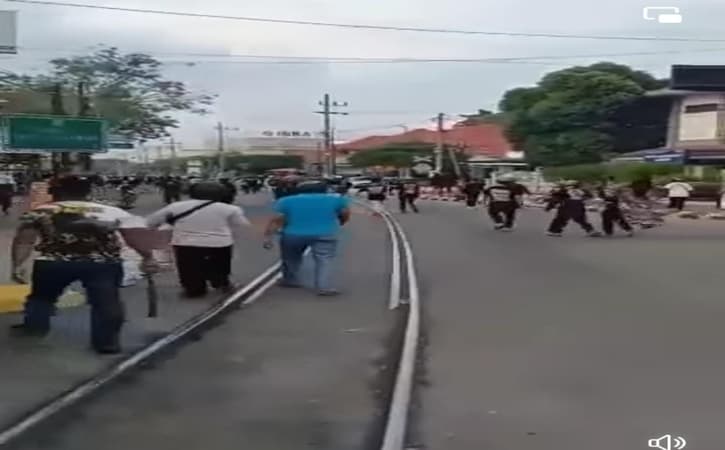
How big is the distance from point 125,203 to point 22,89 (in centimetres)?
548

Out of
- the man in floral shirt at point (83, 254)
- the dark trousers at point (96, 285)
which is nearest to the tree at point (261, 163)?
the man in floral shirt at point (83, 254)

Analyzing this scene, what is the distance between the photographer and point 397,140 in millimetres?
144750

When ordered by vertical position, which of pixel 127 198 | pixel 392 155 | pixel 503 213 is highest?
pixel 503 213

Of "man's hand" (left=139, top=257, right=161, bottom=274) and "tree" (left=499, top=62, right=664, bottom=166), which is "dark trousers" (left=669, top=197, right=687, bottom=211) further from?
"tree" (left=499, top=62, right=664, bottom=166)

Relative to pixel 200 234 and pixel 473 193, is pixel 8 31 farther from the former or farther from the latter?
pixel 473 193

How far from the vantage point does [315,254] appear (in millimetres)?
14484

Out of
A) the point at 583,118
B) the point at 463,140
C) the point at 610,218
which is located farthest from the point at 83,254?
the point at 463,140

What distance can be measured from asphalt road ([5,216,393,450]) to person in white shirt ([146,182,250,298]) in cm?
124

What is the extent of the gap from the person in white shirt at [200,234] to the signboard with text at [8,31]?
1235cm

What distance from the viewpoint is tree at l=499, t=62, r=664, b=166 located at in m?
85.6

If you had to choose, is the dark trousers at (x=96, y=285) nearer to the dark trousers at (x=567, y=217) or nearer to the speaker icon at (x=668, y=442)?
the speaker icon at (x=668, y=442)

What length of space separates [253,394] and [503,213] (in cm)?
2395

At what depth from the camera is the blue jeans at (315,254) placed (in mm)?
14359

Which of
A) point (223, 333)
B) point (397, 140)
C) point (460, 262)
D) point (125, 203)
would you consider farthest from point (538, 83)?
point (223, 333)
